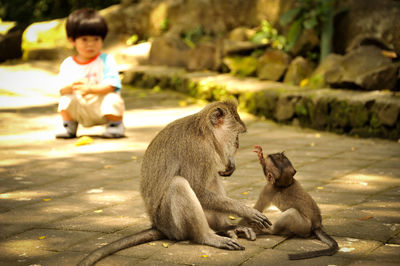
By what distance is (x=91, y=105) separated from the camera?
8367 mm

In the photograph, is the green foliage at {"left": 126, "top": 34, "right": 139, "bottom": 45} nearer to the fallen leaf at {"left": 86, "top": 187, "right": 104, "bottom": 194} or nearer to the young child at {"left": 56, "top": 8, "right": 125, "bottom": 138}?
the young child at {"left": 56, "top": 8, "right": 125, "bottom": 138}

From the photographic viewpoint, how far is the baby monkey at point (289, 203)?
4100 mm

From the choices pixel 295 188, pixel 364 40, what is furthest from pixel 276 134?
pixel 295 188

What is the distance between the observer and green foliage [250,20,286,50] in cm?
1241

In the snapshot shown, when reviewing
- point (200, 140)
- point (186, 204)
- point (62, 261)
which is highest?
point (200, 140)

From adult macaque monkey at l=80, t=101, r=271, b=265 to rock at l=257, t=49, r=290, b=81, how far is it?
694cm

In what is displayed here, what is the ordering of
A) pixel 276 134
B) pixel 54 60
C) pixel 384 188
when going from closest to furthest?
1. pixel 384 188
2. pixel 276 134
3. pixel 54 60

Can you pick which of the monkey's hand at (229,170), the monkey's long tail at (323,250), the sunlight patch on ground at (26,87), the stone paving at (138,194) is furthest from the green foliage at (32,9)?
the monkey's long tail at (323,250)

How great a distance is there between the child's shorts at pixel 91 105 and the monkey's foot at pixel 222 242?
4581mm

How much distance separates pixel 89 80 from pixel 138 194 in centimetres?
325

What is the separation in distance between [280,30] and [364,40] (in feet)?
10.2

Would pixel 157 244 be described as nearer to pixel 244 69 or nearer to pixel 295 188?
pixel 295 188

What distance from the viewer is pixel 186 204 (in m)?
3.91

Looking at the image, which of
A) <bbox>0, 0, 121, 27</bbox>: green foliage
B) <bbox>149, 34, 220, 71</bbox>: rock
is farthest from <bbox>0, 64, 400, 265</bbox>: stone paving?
<bbox>0, 0, 121, 27</bbox>: green foliage
